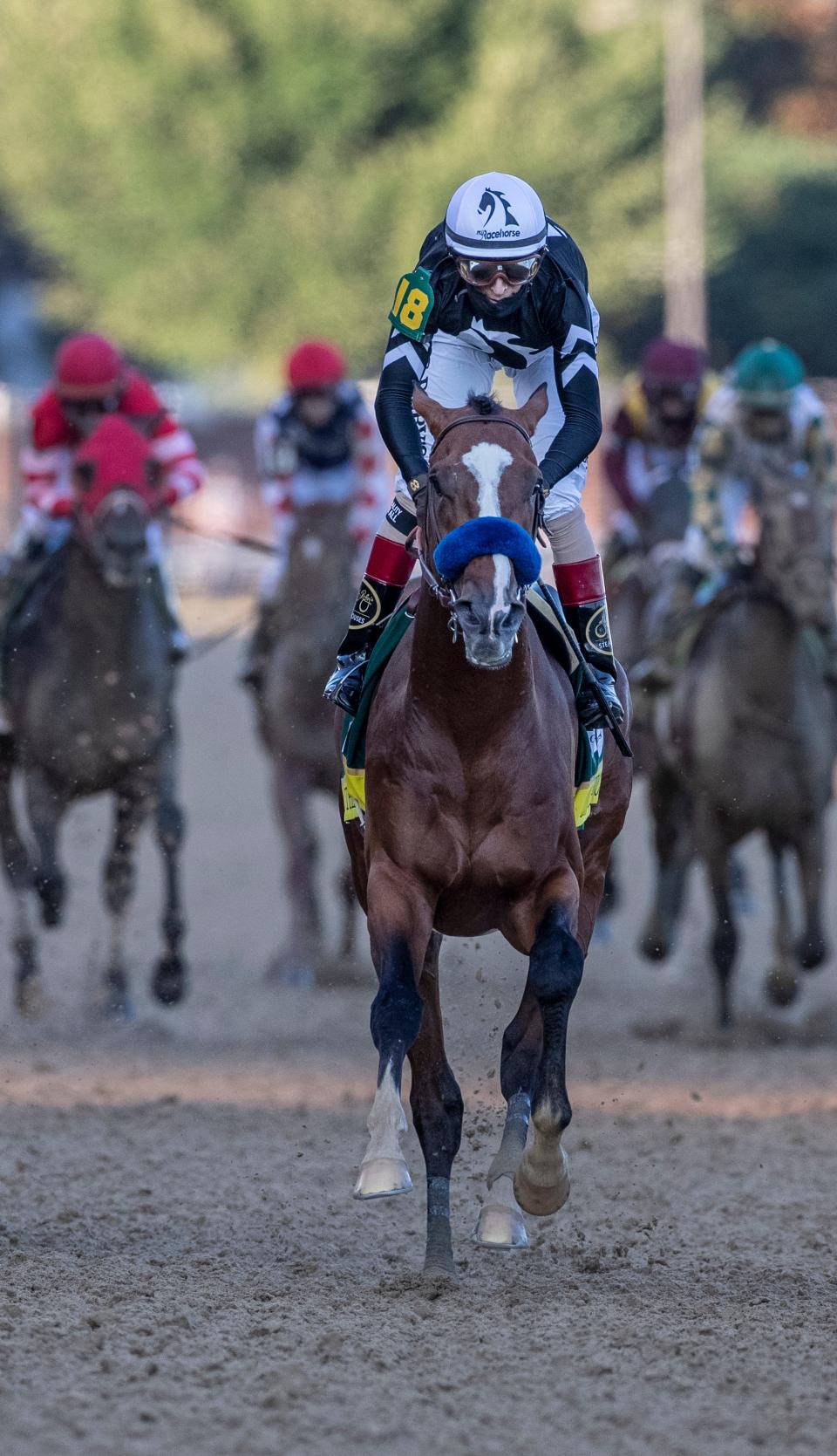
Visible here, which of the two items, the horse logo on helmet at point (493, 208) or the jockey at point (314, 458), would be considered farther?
the jockey at point (314, 458)

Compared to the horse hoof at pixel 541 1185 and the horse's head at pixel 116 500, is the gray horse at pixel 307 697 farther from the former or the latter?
the horse hoof at pixel 541 1185

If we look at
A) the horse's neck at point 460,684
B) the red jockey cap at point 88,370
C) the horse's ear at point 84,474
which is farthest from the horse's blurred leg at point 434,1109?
the red jockey cap at point 88,370

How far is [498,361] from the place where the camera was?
5883 millimetres

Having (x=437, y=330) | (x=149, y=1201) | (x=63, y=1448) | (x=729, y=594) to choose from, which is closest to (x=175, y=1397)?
(x=63, y=1448)

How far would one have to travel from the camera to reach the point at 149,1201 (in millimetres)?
6207

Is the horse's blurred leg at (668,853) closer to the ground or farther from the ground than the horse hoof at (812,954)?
farther from the ground

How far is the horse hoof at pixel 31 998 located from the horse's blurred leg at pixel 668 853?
2.67m

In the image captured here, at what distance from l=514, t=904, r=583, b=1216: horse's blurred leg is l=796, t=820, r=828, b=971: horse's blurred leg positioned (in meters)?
3.98

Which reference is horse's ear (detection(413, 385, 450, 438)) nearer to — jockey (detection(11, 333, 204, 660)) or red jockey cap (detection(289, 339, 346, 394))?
jockey (detection(11, 333, 204, 660))

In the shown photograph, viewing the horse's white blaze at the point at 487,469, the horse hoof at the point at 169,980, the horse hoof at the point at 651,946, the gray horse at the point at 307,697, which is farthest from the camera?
the gray horse at the point at 307,697

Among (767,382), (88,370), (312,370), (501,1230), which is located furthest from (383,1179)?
(312,370)

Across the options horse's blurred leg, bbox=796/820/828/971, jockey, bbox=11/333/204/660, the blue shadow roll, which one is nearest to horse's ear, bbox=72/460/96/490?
jockey, bbox=11/333/204/660

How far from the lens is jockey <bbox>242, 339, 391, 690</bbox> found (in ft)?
35.0

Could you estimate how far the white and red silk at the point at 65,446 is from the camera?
9.43 m
